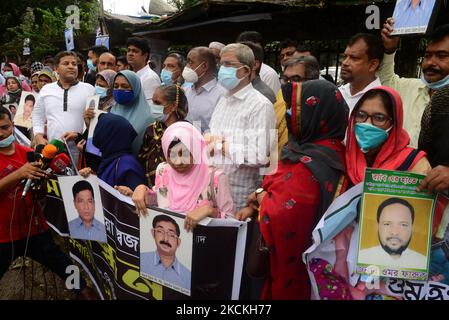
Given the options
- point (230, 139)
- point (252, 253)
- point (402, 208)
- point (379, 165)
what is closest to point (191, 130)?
point (230, 139)

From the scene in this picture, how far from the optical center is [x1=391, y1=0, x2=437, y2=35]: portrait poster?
2.43m

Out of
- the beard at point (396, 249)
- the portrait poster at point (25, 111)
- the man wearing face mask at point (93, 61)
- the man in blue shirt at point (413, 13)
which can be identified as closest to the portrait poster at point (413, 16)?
the man in blue shirt at point (413, 13)

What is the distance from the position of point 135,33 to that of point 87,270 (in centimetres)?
602

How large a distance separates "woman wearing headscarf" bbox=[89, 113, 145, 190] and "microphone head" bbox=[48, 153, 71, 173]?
292mm

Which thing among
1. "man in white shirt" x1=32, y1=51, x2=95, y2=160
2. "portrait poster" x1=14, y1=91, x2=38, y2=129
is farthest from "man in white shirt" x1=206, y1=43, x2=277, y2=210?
"portrait poster" x1=14, y1=91, x2=38, y2=129

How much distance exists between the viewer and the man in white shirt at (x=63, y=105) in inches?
161

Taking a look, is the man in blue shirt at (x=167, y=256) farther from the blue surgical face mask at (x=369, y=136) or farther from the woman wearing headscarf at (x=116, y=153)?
the blue surgical face mask at (x=369, y=136)

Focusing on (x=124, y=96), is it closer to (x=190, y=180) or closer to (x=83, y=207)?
(x=83, y=207)

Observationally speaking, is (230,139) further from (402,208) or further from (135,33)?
(135,33)

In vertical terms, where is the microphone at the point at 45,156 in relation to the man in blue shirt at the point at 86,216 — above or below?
above

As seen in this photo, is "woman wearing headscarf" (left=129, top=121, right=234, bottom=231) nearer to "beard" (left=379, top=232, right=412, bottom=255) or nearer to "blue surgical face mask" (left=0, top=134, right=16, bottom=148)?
"beard" (left=379, top=232, right=412, bottom=255)

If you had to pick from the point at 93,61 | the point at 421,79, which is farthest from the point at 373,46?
the point at 93,61

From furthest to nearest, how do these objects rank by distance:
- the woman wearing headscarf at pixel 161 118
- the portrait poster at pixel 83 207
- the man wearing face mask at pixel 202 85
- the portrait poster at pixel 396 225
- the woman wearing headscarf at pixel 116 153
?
the man wearing face mask at pixel 202 85 → the woman wearing headscarf at pixel 161 118 → the woman wearing headscarf at pixel 116 153 → the portrait poster at pixel 83 207 → the portrait poster at pixel 396 225

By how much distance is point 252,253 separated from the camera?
1.98 m
